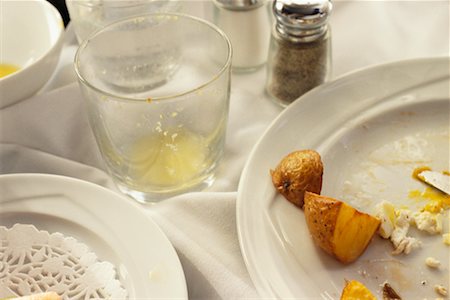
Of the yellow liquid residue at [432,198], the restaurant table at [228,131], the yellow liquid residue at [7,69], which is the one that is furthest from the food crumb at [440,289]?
the yellow liquid residue at [7,69]

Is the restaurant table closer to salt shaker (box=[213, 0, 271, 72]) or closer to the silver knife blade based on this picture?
salt shaker (box=[213, 0, 271, 72])

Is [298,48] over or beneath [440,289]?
over

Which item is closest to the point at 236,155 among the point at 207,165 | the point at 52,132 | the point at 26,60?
the point at 207,165

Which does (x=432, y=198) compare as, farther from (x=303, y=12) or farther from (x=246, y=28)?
(x=246, y=28)

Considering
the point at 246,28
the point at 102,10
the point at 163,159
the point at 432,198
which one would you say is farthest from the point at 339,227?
the point at 102,10

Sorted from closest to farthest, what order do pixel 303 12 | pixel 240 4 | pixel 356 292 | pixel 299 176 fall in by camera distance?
pixel 356 292 → pixel 299 176 → pixel 303 12 → pixel 240 4

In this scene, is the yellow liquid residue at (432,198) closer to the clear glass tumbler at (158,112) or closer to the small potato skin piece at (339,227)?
the small potato skin piece at (339,227)
